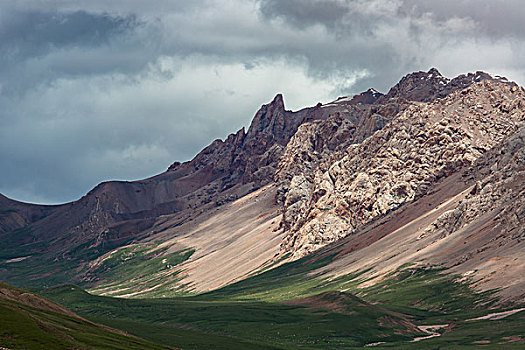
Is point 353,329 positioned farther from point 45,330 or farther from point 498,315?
point 45,330

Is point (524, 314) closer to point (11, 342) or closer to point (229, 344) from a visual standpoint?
point (229, 344)

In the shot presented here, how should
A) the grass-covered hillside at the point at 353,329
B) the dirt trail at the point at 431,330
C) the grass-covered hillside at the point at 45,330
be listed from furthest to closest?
the dirt trail at the point at 431,330 → the grass-covered hillside at the point at 353,329 → the grass-covered hillside at the point at 45,330

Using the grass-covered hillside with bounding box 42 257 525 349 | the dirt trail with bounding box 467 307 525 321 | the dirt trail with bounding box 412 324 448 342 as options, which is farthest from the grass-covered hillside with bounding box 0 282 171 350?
the dirt trail with bounding box 467 307 525 321

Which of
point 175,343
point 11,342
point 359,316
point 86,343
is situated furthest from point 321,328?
point 11,342

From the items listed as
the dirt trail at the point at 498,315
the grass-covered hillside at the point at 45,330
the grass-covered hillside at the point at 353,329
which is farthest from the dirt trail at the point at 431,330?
the grass-covered hillside at the point at 45,330

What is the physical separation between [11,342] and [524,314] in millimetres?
128246

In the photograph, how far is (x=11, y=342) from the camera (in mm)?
75688

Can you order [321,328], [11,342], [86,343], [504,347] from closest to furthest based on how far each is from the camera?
[11,342] < [86,343] < [504,347] < [321,328]

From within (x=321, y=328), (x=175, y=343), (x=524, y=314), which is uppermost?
(x=175, y=343)

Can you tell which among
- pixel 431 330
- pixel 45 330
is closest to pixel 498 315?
pixel 431 330

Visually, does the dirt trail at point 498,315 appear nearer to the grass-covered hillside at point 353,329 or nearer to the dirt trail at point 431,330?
the grass-covered hillside at point 353,329

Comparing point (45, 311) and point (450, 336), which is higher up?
point (45, 311)

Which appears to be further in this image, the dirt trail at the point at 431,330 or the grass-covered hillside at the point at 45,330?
the dirt trail at the point at 431,330

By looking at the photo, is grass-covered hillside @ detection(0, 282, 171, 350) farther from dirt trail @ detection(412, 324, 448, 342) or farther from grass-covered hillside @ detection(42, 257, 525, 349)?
dirt trail @ detection(412, 324, 448, 342)
